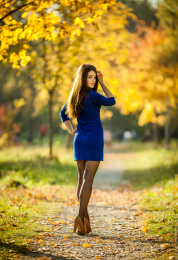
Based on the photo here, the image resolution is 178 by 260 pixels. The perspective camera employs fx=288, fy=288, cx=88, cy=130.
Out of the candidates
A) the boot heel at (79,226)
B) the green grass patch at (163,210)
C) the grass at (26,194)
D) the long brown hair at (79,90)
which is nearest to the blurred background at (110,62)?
the long brown hair at (79,90)

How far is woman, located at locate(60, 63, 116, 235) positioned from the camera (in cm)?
379

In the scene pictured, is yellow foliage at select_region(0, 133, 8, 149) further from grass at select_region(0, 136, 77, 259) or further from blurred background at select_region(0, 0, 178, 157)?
grass at select_region(0, 136, 77, 259)

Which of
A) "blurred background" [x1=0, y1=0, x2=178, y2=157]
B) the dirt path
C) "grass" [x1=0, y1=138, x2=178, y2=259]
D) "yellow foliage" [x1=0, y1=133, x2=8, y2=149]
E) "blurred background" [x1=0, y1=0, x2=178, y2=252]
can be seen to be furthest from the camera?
"yellow foliage" [x1=0, y1=133, x2=8, y2=149]

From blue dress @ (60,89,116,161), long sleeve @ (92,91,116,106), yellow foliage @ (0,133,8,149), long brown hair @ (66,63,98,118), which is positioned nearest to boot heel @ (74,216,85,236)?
blue dress @ (60,89,116,161)

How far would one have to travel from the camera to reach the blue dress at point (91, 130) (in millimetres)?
3781

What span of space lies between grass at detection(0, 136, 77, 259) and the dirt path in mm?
199

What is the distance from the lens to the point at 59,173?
9.29m

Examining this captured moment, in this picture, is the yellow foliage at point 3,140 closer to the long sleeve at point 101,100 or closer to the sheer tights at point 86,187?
the sheer tights at point 86,187

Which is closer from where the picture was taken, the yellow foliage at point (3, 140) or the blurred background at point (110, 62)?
the blurred background at point (110, 62)

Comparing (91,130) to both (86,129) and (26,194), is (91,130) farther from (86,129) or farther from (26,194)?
(26,194)

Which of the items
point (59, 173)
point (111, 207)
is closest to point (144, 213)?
point (111, 207)

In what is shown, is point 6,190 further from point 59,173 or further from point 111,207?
point 59,173

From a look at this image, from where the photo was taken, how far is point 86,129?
384 centimetres

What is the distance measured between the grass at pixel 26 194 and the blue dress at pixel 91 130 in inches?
49.6
